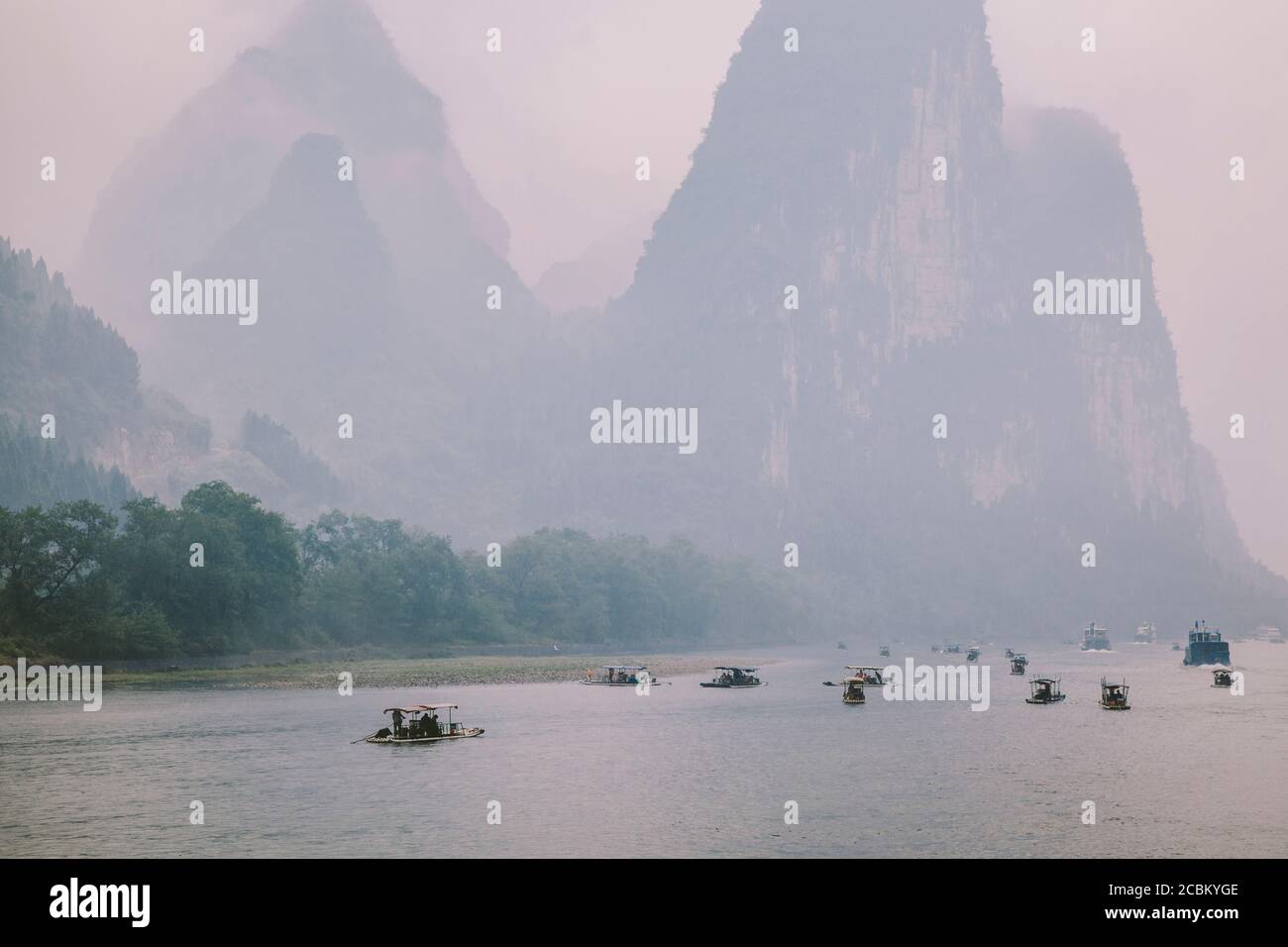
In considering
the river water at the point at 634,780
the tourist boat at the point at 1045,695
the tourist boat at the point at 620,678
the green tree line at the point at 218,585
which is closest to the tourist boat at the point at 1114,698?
the river water at the point at 634,780

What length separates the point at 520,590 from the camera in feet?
655

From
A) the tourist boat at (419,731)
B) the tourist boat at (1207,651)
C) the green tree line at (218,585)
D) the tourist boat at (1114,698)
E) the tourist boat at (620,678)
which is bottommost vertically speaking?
the tourist boat at (1207,651)

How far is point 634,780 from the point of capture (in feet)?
223

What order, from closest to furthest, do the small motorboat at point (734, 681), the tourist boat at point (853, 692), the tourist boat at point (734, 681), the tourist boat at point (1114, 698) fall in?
the tourist boat at point (1114, 698) → the tourist boat at point (853, 692) → the small motorboat at point (734, 681) → the tourist boat at point (734, 681)

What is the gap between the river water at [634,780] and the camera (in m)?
52.0

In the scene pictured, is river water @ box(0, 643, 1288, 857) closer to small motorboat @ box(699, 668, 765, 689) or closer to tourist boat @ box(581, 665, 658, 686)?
tourist boat @ box(581, 665, 658, 686)

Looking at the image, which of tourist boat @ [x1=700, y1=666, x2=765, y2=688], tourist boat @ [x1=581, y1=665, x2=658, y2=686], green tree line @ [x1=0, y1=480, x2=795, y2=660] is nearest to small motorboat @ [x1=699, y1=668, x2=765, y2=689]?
tourist boat @ [x1=700, y1=666, x2=765, y2=688]

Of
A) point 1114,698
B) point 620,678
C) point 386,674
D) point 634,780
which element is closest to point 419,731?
point 634,780

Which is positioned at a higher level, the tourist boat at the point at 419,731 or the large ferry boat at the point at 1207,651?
the tourist boat at the point at 419,731

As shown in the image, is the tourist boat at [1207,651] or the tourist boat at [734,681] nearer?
the tourist boat at [734,681]

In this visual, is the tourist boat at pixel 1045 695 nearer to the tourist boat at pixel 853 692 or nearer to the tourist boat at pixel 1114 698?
the tourist boat at pixel 1114 698
